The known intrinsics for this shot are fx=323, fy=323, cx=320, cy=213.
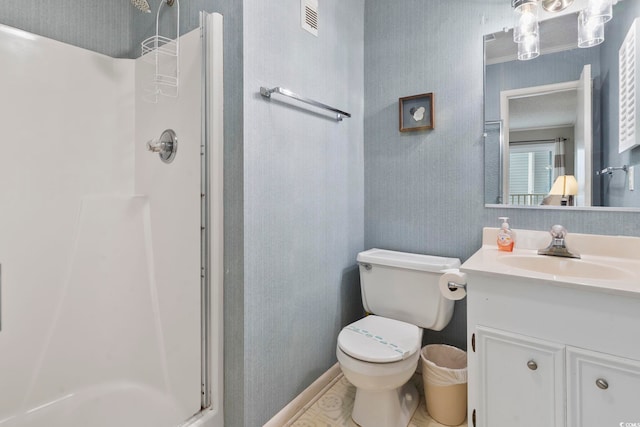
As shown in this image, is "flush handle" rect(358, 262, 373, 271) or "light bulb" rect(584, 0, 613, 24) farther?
"flush handle" rect(358, 262, 373, 271)

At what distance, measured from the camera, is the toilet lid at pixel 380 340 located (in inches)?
51.8

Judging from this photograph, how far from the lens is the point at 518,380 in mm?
1096

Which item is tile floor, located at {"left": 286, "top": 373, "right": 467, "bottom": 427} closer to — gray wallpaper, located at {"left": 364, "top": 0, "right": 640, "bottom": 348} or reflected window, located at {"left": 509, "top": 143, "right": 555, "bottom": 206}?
gray wallpaper, located at {"left": 364, "top": 0, "right": 640, "bottom": 348}

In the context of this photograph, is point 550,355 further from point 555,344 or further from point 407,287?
point 407,287

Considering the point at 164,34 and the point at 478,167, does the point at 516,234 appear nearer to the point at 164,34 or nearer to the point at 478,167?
the point at 478,167

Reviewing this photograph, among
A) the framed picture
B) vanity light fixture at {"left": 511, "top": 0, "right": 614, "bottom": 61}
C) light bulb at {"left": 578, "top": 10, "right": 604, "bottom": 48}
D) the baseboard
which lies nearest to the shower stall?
the baseboard

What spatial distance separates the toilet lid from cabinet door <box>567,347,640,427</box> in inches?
21.5

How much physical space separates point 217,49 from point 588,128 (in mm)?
1610

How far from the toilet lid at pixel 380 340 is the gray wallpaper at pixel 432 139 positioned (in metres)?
0.40

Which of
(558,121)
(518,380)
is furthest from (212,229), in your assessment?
(558,121)

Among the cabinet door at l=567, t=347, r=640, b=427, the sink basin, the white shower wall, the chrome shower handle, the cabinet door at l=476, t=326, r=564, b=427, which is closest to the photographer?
the cabinet door at l=567, t=347, r=640, b=427

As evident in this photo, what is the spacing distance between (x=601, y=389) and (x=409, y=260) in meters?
0.85

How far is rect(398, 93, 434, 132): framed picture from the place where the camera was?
70.4 inches

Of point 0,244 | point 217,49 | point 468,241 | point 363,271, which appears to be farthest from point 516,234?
point 0,244
